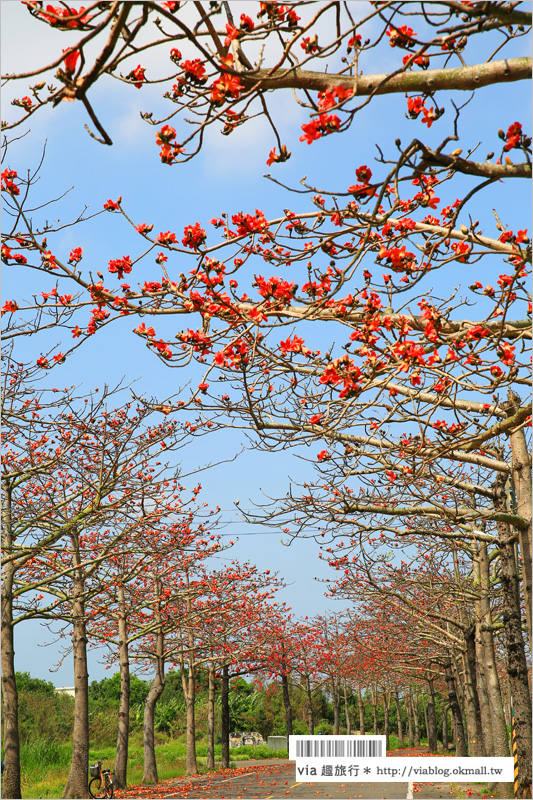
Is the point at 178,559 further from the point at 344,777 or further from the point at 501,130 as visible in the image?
the point at 501,130

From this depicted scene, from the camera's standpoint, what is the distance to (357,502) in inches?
279

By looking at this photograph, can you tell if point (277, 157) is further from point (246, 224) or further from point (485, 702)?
point (485, 702)

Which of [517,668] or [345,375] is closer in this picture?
[345,375]

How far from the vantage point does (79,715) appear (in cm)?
1079

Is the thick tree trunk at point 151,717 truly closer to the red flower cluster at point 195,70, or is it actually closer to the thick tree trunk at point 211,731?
the thick tree trunk at point 211,731

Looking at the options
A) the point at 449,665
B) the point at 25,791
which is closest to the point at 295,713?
the point at 449,665

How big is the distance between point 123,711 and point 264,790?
3.10 metres

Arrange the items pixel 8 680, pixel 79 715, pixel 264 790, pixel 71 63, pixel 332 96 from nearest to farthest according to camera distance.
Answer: pixel 71 63 < pixel 332 96 < pixel 8 680 < pixel 79 715 < pixel 264 790

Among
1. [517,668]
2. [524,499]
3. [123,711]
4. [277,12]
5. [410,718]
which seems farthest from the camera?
[410,718]

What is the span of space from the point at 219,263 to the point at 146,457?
4.13m

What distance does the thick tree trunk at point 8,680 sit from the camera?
7425 millimetres

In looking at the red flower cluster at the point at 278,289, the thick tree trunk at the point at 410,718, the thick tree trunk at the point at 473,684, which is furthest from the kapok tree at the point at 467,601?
the thick tree trunk at the point at 410,718

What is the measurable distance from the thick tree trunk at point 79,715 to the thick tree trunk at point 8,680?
2142 millimetres

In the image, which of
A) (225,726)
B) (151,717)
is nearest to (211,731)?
(225,726)
